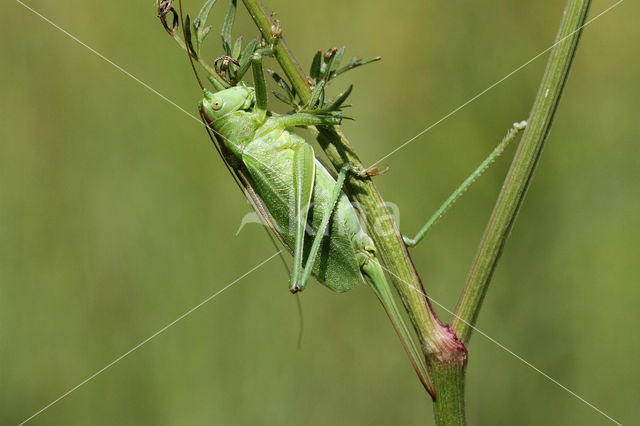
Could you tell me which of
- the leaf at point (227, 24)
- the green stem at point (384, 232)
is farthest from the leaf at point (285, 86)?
the leaf at point (227, 24)

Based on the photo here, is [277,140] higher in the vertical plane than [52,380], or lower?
higher

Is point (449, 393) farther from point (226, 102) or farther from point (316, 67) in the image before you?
point (226, 102)

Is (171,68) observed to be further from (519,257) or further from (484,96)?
(519,257)

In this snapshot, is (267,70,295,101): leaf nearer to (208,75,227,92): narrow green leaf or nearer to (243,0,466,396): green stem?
(243,0,466,396): green stem

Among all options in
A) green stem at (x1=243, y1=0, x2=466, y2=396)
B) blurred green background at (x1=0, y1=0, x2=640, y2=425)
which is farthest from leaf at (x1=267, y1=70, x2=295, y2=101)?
blurred green background at (x1=0, y1=0, x2=640, y2=425)

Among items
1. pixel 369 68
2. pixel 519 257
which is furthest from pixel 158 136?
pixel 519 257

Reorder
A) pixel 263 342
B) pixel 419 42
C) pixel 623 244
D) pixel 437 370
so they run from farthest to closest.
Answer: pixel 419 42 → pixel 263 342 → pixel 623 244 → pixel 437 370

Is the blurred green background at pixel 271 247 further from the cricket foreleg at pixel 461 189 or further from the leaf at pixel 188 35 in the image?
the leaf at pixel 188 35
